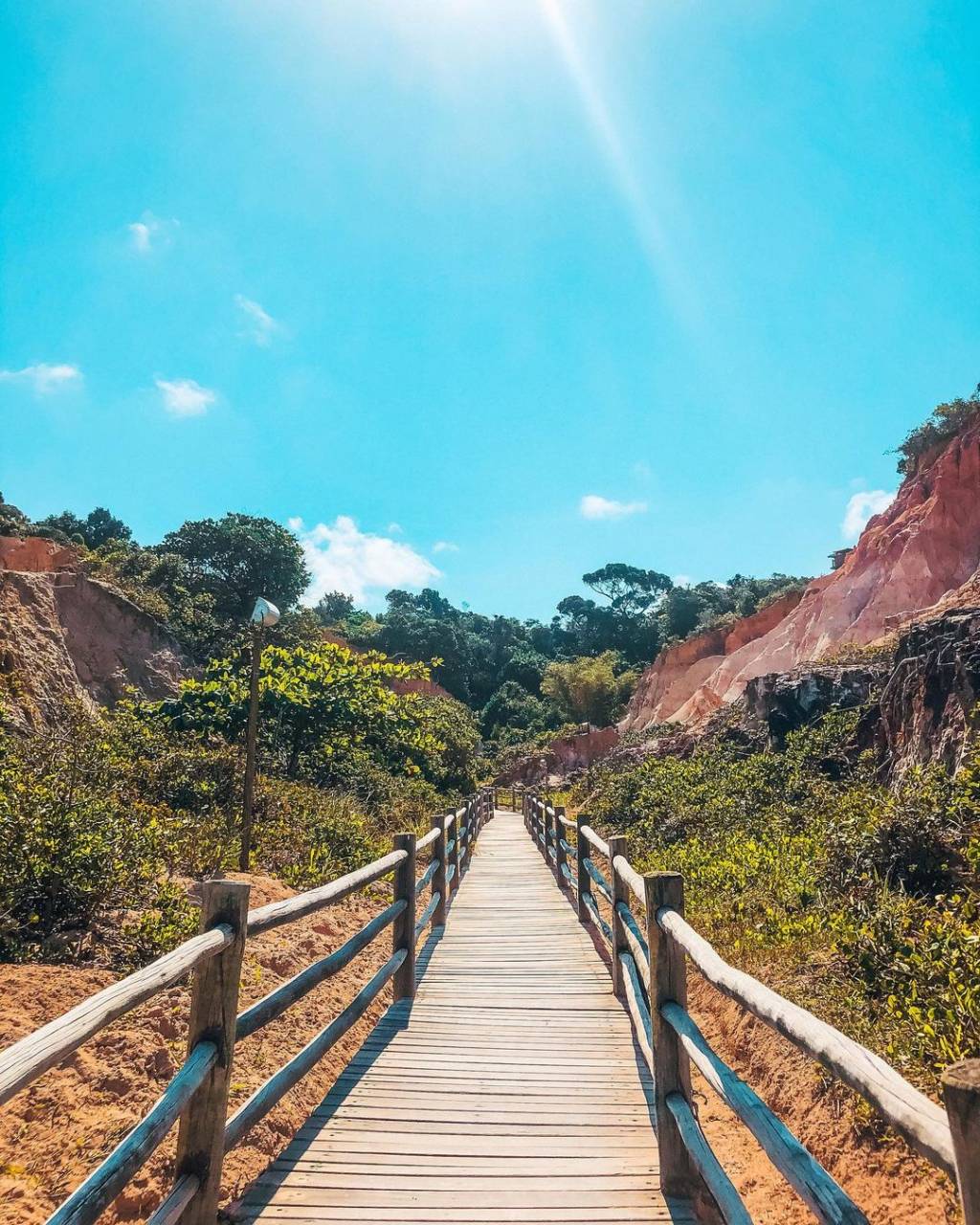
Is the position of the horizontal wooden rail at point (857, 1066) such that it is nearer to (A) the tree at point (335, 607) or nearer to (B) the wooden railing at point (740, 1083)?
(B) the wooden railing at point (740, 1083)

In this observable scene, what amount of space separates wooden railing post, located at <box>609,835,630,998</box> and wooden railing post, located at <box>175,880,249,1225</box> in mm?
3004

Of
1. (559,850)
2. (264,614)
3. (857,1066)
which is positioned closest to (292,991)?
(857,1066)

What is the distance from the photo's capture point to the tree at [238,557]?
109 feet

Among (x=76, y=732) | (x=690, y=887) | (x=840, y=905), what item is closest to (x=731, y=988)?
(x=840, y=905)

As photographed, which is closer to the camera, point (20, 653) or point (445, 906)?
point (445, 906)

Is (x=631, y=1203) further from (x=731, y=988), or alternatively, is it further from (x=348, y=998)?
(x=348, y=998)

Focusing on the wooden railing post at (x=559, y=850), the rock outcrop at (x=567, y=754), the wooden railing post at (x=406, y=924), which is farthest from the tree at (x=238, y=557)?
the wooden railing post at (x=406, y=924)

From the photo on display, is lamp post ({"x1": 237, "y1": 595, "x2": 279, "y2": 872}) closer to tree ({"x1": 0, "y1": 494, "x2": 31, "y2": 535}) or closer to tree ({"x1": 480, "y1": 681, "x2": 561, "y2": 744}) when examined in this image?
tree ({"x1": 0, "y1": 494, "x2": 31, "y2": 535})

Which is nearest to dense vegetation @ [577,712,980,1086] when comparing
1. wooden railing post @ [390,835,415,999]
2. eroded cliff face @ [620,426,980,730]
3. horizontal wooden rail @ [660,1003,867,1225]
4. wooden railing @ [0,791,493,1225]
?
horizontal wooden rail @ [660,1003,867,1225]

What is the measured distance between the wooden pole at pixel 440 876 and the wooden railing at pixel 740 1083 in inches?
111

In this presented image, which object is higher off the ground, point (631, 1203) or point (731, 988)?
point (731, 988)

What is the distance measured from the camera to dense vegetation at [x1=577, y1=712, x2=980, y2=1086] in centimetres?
354

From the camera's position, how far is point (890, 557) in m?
23.7

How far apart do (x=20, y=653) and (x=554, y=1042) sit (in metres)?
11.2
